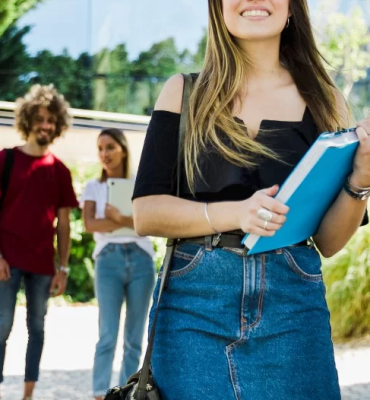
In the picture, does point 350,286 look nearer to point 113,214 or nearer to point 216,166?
point 113,214

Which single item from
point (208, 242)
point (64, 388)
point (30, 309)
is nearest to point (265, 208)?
point (208, 242)

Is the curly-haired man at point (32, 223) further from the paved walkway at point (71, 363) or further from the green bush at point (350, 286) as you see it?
the green bush at point (350, 286)

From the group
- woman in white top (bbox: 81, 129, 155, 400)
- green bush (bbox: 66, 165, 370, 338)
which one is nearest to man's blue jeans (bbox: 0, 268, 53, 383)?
woman in white top (bbox: 81, 129, 155, 400)

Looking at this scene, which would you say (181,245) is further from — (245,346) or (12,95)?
(12,95)

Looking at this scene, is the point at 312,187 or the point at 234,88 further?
the point at 234,88

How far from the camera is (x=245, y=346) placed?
231 centimetres

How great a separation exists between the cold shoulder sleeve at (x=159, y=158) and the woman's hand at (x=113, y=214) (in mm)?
3929

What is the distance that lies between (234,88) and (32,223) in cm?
412

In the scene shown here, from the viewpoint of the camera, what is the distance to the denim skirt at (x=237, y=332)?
7.54ft

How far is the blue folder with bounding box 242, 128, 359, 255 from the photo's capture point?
208 centimetres

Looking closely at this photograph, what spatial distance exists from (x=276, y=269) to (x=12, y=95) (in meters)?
16.3

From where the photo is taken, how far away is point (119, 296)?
20.7 feet

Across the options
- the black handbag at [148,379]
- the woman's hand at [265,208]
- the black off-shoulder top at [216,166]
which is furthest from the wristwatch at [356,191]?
the black handbag at [148,379]

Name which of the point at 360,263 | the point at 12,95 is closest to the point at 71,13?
the point at 12,95
